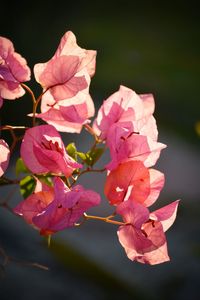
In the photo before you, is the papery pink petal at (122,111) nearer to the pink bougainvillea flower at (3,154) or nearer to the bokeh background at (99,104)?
the pink bougainvillea flower at (3,154)

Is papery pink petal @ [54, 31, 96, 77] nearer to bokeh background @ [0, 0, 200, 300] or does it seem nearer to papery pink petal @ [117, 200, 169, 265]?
papery pink petal @ [117, 200, 169, 265]

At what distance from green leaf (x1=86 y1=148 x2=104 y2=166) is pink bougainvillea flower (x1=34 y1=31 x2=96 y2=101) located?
0.18 feet

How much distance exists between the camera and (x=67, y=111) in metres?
0.43

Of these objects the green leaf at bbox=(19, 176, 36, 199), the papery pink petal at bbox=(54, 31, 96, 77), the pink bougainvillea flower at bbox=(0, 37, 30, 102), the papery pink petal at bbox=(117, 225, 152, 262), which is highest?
the papery pink petal at bbox=(54, 31, 96, 77)

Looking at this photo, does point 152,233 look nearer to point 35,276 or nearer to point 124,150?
point 124,150

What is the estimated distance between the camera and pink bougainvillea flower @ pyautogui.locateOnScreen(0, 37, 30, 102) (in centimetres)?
41

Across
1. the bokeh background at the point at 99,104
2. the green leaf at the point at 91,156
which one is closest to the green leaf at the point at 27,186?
the green leaf at the point at 91,156

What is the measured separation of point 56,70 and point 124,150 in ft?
0.23

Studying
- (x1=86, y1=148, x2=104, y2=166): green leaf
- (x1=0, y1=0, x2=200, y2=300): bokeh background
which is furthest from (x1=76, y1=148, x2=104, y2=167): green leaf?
(x1=0, y1=0, x2=200, y2=300): bokeh background

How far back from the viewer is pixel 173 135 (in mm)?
2018

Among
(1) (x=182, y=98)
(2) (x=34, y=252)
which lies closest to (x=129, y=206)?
(2) (x=34, y=252)

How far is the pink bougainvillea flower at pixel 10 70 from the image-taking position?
409mm

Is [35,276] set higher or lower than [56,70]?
lower

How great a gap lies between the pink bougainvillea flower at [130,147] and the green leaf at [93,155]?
0.12ft
